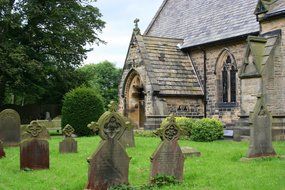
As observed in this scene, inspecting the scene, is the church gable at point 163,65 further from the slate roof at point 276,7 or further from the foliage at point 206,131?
the slate roof at point 276,7

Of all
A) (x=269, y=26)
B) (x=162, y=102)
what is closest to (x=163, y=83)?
(x=162, y=102)

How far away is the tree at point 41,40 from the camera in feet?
94.8

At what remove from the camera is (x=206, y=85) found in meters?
24.3

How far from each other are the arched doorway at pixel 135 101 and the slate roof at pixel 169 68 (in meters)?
1.97

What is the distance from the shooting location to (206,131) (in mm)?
17891

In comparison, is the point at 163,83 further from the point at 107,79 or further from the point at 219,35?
the point at 107,79

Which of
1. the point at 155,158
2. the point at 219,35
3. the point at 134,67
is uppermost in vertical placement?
the point at 219,35

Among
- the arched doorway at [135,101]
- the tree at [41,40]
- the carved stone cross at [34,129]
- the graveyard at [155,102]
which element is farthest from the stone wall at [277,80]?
the tree at [41,40]

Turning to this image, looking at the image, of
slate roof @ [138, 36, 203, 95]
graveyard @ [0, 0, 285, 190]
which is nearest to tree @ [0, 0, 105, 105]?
graveyard @ [0, 0, 285, 190]

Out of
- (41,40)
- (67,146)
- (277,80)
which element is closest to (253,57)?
(277,80)

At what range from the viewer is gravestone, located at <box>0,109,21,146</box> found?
1658 centimetres

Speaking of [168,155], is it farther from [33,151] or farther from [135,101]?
[135,101]

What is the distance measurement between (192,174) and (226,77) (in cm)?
1464

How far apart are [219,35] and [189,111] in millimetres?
4536
